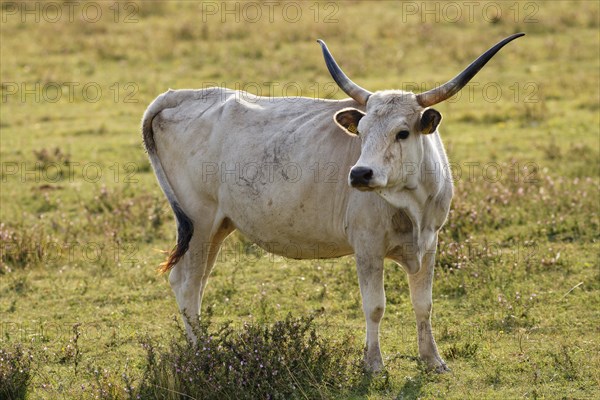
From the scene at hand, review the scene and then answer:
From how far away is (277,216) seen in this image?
788 cm

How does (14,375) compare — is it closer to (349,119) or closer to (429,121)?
(349,119)

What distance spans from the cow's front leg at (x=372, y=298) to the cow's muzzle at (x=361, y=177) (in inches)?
35.0

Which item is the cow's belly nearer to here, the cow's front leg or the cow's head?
the cow's front leg

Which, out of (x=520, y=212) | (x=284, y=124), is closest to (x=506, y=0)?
(x=520, y=212)

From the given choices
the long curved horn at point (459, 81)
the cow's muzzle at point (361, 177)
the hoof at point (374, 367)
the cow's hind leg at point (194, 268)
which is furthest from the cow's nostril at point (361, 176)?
the cow's hind leg at point (194, 268)

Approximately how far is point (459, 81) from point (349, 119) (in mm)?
845

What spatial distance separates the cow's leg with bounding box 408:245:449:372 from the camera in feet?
24.8

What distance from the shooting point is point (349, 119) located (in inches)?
286

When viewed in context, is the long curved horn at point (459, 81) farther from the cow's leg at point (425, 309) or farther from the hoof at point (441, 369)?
the hoof at point (441, 369)

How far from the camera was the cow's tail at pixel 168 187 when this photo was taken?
8.23 m

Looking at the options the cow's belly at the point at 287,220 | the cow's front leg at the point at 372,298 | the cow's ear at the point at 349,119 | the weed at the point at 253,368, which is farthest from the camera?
the cow's belly at the point at 287,220

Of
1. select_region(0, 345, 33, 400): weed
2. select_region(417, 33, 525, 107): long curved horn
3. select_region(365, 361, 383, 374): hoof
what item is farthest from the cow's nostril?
select_region(0, 345, 33, 400): weed

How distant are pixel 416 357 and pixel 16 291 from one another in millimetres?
4377

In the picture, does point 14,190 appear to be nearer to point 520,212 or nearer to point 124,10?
point 520,212
